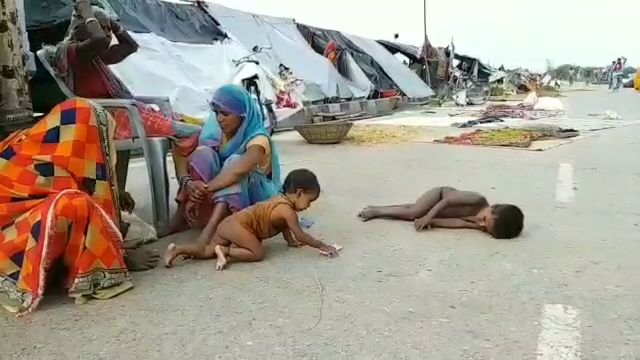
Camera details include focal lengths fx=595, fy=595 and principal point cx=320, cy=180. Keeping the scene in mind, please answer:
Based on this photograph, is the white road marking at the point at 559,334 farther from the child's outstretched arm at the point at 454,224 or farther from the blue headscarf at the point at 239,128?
the blue headscarf at the point at 239,128

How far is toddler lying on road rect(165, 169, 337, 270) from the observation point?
329cm

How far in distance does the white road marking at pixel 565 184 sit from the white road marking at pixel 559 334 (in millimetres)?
2601

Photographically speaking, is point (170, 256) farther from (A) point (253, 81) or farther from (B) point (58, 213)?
(A) point (253, 81)

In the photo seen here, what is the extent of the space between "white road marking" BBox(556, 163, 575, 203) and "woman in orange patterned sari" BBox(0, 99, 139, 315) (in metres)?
3.72

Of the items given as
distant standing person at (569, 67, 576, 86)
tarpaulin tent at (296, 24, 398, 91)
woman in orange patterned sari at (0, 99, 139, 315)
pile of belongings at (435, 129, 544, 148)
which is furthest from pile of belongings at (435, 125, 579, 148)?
distant standing person at (569, 67, 576, 86)

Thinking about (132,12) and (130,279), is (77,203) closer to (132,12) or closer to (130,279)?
(130,279)

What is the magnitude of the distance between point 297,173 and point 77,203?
4.02 feet

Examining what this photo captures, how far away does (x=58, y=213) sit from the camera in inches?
99.6

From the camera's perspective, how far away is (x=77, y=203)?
258cm

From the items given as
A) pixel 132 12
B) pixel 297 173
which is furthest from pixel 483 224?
pixel 132 12

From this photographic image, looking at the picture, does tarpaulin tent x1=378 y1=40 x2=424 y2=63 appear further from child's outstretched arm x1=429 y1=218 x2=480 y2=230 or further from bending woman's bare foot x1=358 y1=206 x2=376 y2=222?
child's outstretched arm x1=429 y1=218 x2=480 y2=230

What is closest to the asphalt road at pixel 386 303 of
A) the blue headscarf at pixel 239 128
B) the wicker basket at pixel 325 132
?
the blue headscarf at pixel 239 128

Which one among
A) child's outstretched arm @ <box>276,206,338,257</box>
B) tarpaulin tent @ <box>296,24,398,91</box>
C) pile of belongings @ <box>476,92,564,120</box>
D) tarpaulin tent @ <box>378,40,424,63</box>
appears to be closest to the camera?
child's outstretched arm @ <box>276,206,338,257</box>

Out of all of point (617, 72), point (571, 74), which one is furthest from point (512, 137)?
point (571, 74)
